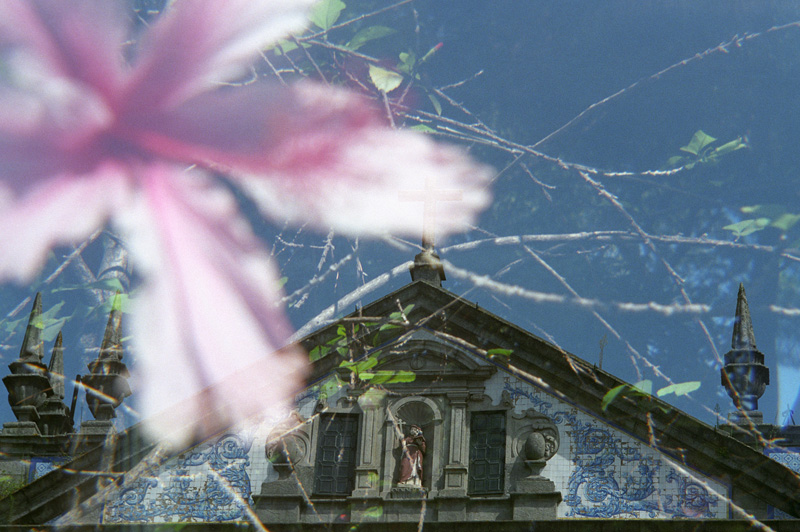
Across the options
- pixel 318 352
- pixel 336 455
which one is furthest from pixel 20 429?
pixel 336 455

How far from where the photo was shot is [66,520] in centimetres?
2070

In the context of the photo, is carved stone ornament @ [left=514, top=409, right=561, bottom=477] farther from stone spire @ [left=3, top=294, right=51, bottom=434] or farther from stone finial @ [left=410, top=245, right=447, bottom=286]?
stone spire @ [left=3, top=294, right=51, bottom=434]

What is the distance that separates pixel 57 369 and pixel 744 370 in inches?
505

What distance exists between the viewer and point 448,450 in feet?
67.5

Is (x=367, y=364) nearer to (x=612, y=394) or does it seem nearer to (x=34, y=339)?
(x=612, y=394)

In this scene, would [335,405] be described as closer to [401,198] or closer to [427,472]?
[427,472]

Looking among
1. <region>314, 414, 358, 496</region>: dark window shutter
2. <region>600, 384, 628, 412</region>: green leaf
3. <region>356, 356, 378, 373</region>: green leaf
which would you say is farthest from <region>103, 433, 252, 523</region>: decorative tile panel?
<region>600, 384, 628, 412</region>: green leaf

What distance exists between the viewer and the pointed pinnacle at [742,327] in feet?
71.1

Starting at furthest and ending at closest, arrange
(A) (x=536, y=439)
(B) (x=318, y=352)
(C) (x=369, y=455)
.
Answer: (B) (x=318, y=352)
(C) (x=369, y=455)
(A) (x=536, y=439)

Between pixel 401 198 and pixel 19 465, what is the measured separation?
7876 millimetres

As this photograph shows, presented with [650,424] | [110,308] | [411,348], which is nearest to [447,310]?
[411,348]

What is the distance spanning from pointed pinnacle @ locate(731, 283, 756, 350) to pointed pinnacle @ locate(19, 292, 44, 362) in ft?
39.2

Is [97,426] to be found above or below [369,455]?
above

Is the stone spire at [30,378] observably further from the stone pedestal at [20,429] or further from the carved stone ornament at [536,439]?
the carved stone ornament at [536,439]
